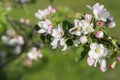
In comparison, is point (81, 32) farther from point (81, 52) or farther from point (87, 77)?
point (87, 77)

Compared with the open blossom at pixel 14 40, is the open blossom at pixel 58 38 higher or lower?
lower

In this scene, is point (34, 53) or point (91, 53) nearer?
point (91, 53)

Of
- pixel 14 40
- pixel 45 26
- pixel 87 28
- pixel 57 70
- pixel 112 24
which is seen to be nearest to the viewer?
pixel 87 28

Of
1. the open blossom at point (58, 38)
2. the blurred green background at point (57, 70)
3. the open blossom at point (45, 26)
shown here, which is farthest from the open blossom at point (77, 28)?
the blurred green background at point (57, 70)

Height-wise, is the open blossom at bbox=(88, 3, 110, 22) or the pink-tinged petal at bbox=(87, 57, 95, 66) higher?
the open blossom at bbox=(88, 3, 110, 22)

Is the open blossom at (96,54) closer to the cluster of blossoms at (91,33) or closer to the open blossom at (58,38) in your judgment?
the cluster of blossoms at (91,33)

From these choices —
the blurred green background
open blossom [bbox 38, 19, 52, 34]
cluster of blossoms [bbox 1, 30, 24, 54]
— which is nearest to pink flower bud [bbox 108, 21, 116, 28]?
open blossom [bbox 38, 19, 52, 34]

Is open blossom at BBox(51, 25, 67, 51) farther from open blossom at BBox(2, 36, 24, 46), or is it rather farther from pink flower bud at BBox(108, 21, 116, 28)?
→ open blossom at BBox(2, 36, 24, 46)

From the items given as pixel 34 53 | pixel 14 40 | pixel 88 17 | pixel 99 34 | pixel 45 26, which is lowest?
pixel 99 34

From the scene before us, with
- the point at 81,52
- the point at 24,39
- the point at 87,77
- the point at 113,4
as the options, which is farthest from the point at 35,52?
the point at 113,4

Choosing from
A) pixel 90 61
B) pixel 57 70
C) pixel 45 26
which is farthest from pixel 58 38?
pixel 57 70

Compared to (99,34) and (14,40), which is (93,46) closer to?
(99,34)
